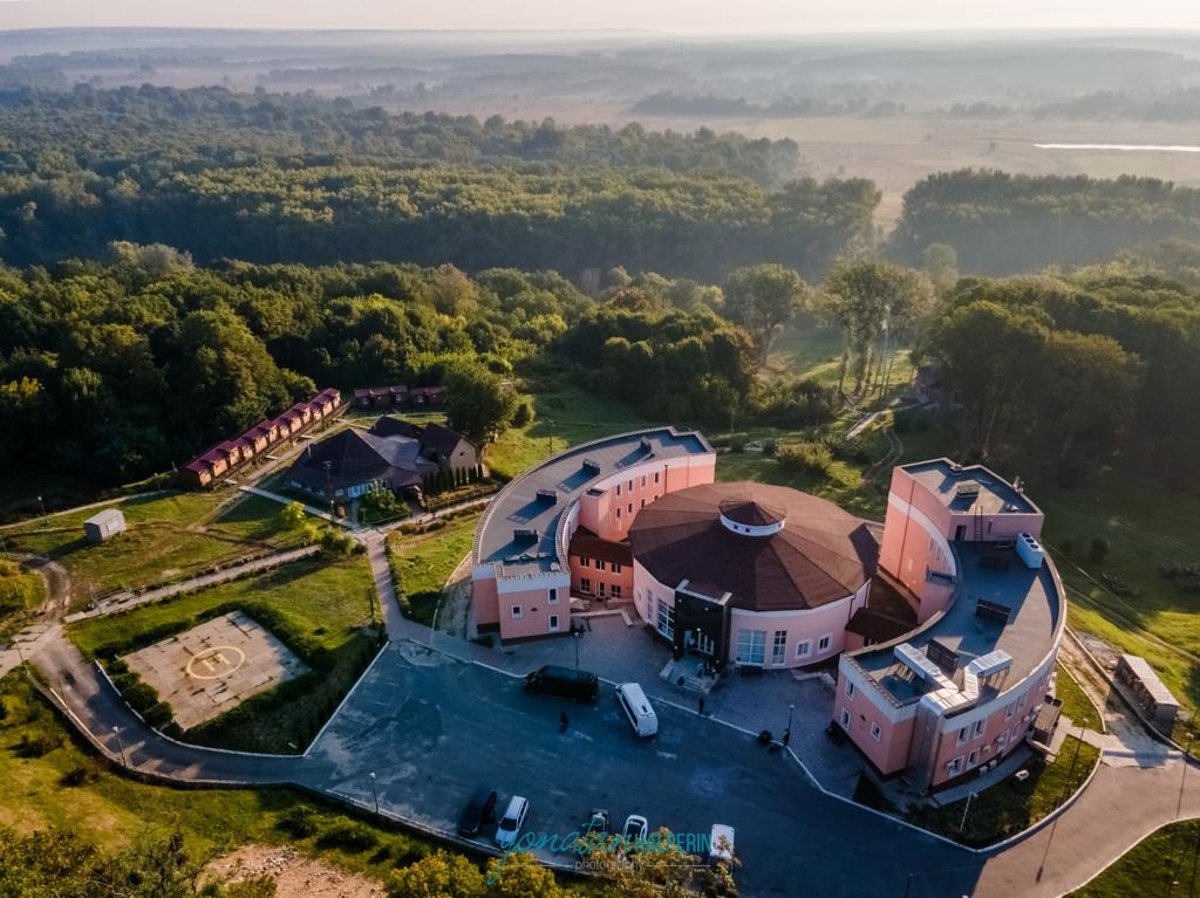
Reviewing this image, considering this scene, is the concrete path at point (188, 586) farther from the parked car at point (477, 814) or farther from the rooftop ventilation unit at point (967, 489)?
the rooftop ventilation unit at point (967, 489)

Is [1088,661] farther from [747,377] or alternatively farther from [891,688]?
[747,377]

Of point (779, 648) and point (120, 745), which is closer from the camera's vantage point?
point (120, 745)

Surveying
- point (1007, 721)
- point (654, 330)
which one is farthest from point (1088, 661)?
point (654, 330)

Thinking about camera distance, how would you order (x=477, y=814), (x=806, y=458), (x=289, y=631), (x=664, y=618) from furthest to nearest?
1. (x=806, y=458)
2. (x=289, y=631)
3. (x=664, y=618)
4. (x=477, y=814)

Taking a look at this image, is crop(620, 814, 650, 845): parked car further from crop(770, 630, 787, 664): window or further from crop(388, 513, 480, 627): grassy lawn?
crop(388, 513, 480, 627): grassy lawn

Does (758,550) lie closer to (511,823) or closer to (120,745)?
(511,823)

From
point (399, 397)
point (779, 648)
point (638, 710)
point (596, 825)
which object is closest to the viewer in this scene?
point (596, 825)

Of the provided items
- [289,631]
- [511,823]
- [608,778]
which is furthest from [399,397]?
[511,823]

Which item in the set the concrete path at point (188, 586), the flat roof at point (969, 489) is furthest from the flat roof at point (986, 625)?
the concrete path at point (188, 586)
